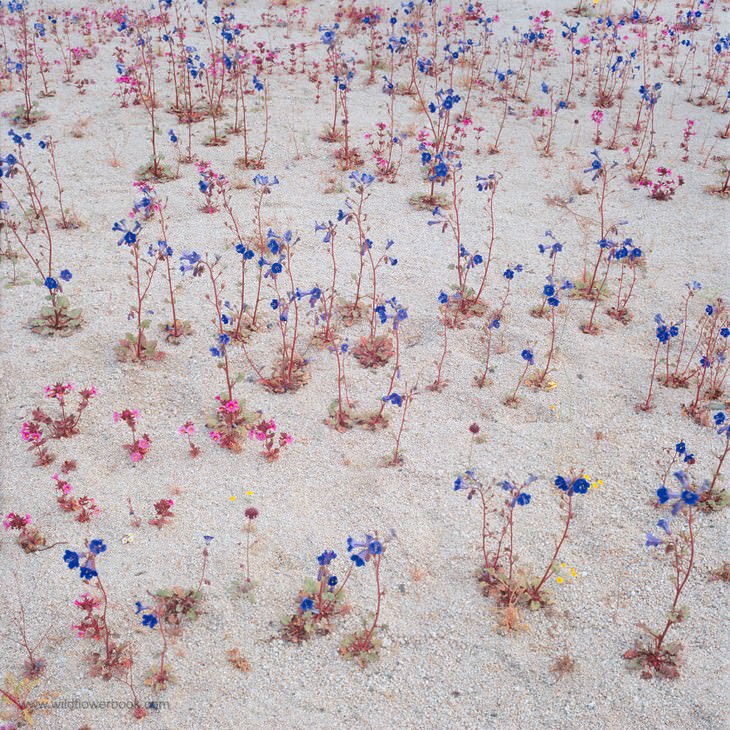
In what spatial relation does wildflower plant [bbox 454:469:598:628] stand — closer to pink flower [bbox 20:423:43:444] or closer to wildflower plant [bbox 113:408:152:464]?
wildflower plant [bbox 113:408:152:464]

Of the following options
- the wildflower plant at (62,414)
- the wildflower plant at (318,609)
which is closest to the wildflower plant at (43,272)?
the wildflower plant at (62,414)

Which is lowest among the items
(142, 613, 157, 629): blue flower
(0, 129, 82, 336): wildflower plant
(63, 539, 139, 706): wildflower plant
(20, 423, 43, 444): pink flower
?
(63, 539, 139, 706): wildflower plant

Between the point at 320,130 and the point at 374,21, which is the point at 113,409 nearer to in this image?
the point at 320,130

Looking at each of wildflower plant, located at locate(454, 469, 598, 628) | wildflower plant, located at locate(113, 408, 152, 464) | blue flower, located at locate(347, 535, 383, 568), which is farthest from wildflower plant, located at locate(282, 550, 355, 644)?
wildflower plant, located at locate(113, 408, 152, 464)

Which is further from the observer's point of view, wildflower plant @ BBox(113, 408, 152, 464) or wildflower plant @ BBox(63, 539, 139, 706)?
wildflower plant @ BBox(113, 408, 152, 464)

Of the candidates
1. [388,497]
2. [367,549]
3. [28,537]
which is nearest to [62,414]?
[28,537]

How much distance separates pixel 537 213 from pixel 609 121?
9.72 feet

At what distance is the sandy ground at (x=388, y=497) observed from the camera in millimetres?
3350

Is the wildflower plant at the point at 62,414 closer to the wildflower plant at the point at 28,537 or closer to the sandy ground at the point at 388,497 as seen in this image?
the sandy ground at the point at 388,497

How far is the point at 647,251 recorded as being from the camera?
6863mm

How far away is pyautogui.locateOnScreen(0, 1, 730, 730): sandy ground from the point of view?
11.0 feet

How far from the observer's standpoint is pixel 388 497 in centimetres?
431

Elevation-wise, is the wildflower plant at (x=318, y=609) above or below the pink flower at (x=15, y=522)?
below

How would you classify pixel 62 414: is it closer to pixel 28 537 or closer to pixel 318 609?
pixel 28 537
